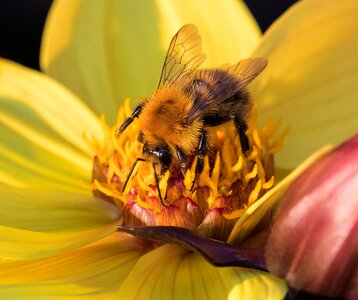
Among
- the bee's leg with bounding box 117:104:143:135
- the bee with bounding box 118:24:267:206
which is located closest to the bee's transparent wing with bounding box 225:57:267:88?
the bee with bounding box 118:24:267:206

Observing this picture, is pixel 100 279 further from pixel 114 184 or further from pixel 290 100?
pixel 290 100

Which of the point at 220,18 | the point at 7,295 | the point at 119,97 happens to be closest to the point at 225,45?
the point at 220,18

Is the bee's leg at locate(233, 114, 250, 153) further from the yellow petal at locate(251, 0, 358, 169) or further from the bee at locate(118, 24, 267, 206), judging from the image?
the yellow petal at locate(251, 0, 358, 169)

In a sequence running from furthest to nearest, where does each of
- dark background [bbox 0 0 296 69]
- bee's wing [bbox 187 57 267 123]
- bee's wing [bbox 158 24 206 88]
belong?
dark background [bbox 0 0 296 69]
bee's wing [bbox 158 24 206 88]
bee's wing [bbox 187 57 267 123]

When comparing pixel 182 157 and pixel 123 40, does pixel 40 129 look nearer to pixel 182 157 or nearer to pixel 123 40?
pixel 123 40

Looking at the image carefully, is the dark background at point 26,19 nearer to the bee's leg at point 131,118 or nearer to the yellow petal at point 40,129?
the yellow petal at point 40,129
